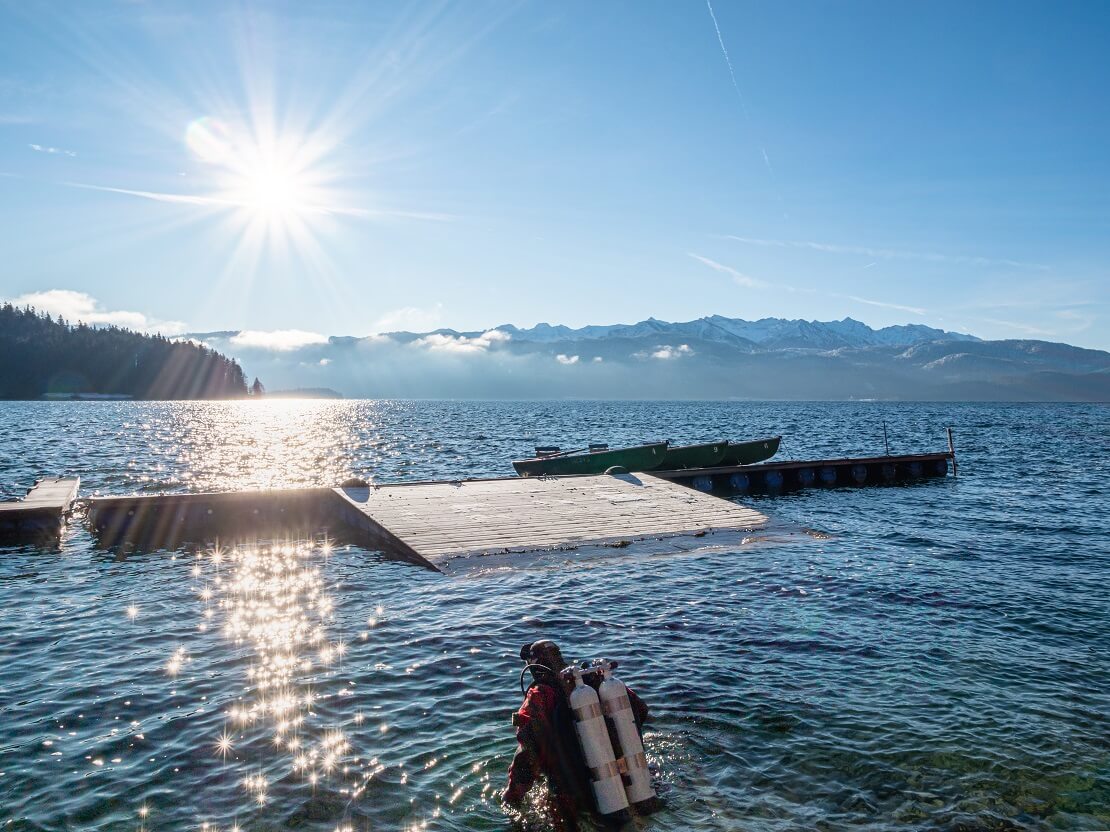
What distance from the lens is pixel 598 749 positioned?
6.41m

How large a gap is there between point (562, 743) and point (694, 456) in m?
30.7

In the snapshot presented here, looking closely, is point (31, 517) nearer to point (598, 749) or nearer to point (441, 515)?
point (441, 515)

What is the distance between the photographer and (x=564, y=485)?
2597cm

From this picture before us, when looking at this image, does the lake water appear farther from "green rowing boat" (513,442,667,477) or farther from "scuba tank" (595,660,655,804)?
"green rowing boat" (513,442,667,477)

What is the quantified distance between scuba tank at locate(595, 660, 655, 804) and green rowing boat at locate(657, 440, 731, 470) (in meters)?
29.0

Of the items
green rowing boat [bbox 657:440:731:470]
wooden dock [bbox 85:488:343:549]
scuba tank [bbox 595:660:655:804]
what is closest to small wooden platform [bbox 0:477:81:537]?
wooden dock [bbox 85:488:343:549]

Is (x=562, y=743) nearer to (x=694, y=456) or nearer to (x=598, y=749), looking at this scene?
(x=598, y=749)

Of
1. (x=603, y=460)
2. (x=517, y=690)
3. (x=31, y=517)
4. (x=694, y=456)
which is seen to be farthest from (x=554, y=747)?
(x=694, y=456)

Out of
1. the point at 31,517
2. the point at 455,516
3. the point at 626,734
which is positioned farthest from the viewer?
the point at 31,517

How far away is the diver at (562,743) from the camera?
6523mm

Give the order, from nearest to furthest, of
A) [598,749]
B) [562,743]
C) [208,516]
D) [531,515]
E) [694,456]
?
[598,749] < [562,743] < [531,515] < [208,516] < [694,456]

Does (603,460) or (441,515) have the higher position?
(603,460)

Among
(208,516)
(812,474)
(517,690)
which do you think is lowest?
(812,474)

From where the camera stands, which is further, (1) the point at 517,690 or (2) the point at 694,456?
(2) the point at 694,456
